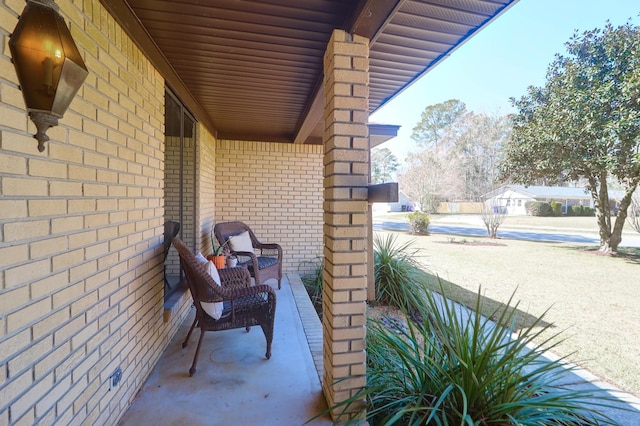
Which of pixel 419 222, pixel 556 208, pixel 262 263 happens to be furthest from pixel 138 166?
pixel 556 208

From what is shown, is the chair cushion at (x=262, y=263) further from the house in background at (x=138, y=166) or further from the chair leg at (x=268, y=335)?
the chair leg at (x=268, y=335)

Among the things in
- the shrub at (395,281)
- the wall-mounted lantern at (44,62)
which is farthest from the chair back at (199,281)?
the shrub at (395,281)

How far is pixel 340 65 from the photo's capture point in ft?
6.08

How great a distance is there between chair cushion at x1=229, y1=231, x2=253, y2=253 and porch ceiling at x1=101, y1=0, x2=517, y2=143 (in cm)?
192

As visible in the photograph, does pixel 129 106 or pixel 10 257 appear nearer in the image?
pixel 10 257

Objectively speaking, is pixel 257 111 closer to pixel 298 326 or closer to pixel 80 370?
pixel 298 326

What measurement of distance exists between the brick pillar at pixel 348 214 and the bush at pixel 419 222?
43.1ft

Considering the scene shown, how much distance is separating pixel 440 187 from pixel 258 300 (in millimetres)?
23337

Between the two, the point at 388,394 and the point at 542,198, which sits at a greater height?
the point at 542,198

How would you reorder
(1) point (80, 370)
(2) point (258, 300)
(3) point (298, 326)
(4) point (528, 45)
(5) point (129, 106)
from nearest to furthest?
(1) point (80, 370) → (5) point (129, 106) → (2) point (258, 300) → (3) point (298, 326) → (4) point (528, 45)

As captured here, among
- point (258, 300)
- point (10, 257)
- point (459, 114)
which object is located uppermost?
point (459, 114)

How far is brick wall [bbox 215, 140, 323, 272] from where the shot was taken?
546 cm

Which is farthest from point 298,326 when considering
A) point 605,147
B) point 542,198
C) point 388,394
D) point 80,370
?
point 542,198

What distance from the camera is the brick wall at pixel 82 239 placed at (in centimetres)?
108
